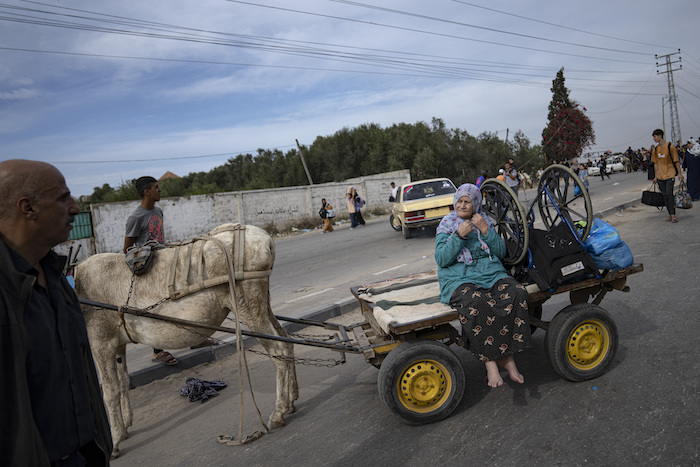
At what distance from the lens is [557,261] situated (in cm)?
374

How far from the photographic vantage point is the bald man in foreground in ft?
4.58

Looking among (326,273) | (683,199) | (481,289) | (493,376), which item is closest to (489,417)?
(493,376)

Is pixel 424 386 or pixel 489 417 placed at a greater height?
pixel 424 386

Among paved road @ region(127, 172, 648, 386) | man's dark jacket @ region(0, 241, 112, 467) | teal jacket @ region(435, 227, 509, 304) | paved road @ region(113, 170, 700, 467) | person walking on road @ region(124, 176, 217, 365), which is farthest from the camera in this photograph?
paved road @ region(127, 172, 648, 386)

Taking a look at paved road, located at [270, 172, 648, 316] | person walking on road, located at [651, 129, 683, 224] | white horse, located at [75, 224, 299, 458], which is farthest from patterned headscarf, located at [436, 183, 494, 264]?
person walking on road, located at [651, 129, 683, 224]

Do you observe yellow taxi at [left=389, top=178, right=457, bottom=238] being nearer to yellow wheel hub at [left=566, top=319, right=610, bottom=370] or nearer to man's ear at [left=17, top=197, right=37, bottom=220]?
yellow wheel hub at [left=566, top=319, right=610, bottom=370]

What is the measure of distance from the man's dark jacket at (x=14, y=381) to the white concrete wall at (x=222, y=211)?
21.2m

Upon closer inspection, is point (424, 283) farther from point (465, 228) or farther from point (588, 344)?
point (588, 344)

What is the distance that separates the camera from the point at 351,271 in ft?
34.2

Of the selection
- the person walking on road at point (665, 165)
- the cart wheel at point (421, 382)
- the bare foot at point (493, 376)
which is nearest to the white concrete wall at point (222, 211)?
the person walking on road at point (665, 165)

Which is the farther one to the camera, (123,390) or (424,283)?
(424,283)

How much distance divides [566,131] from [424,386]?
30984mm

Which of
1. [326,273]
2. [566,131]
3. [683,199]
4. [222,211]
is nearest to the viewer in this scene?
[326,273]

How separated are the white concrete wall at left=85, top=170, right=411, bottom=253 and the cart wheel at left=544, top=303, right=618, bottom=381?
20736 mm
